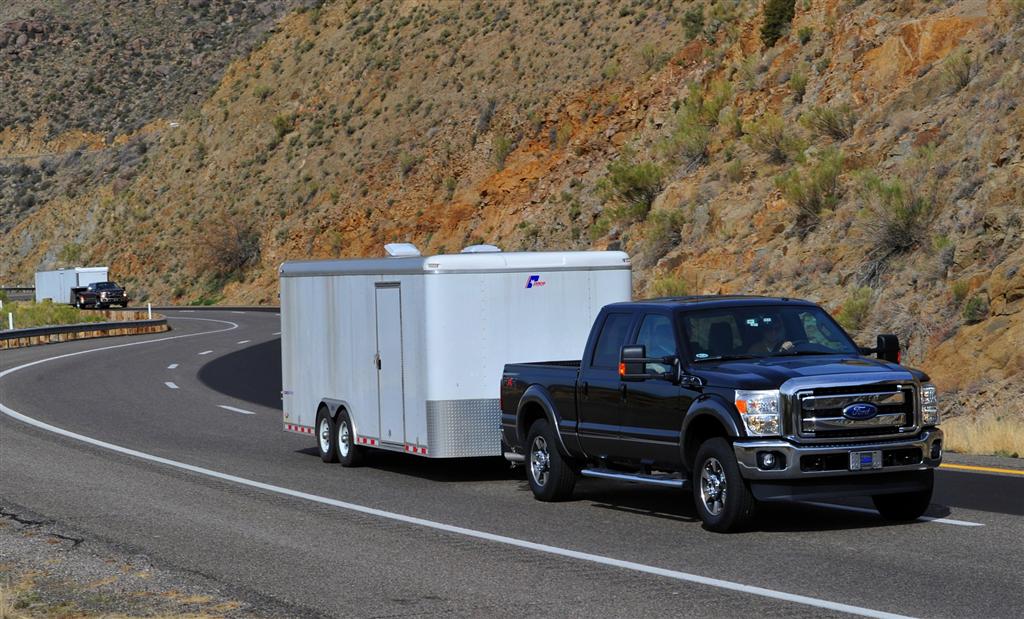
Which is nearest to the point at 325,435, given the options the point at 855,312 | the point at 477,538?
the point at 477,538

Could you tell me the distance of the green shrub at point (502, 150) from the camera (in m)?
57.2

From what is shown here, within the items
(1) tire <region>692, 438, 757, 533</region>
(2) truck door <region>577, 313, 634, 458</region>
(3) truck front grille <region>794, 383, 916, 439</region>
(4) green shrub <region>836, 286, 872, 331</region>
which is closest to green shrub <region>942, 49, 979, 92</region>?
(4) green shrub <region>836, 286, 872, 331</region>

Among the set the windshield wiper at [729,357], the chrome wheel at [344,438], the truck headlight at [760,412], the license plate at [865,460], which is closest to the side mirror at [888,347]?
the windshield wiper at [729,357]

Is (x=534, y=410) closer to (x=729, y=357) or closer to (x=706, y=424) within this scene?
(x=729, y=357)

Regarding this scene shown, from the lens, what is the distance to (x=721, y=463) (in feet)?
36.4

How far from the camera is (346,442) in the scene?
1680 cm

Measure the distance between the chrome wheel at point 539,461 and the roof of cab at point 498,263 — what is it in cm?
211

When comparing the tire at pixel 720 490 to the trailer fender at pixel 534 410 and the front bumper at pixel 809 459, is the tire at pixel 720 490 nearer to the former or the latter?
the front bumper at pixel 809 459

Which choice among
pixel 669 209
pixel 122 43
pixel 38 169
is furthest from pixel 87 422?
pixel 122 43

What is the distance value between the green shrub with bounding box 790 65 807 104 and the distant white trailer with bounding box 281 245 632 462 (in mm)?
22176

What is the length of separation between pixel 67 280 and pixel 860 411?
72417mm

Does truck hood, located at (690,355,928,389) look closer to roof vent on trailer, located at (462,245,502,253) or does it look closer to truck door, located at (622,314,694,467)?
truck door, located at (622,314,694,467)

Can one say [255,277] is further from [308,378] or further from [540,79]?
[308,378]

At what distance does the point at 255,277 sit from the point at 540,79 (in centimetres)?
2028
